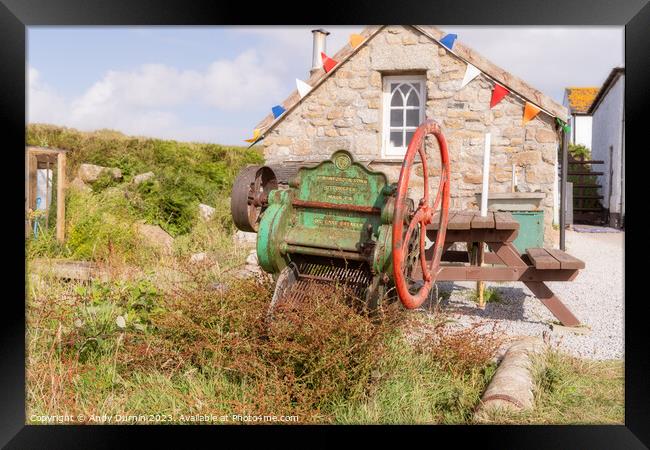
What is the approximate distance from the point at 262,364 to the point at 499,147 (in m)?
5.05

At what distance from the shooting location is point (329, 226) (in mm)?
3971

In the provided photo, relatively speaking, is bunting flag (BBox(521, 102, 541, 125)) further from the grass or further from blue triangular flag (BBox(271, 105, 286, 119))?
blue triangular flag (BBox(271, 105, 286, 119))

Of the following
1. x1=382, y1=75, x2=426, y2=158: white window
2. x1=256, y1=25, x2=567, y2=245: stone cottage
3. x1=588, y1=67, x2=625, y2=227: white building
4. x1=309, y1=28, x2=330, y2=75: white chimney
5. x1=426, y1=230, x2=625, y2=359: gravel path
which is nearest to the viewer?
x1=426, y1=230, x2=625, y2=359: gravel path

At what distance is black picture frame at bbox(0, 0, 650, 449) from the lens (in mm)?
3021

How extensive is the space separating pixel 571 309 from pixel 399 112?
11.2 ft

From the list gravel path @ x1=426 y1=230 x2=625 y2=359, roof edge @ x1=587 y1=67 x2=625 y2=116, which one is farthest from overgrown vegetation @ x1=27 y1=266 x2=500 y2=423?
roof edge @ x1=587 y1=67 x2=625 y2=116

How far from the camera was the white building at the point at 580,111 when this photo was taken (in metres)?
18.9

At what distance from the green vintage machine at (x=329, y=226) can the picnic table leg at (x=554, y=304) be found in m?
1.56

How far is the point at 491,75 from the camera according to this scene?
7383 millimetres

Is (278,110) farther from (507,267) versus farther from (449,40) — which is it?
(507,267)

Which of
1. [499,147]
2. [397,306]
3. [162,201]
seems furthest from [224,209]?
[397,306]

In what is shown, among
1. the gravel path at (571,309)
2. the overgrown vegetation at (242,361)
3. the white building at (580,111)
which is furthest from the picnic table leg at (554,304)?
the white building at (580,111)

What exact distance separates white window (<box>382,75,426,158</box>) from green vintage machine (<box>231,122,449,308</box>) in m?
3.92
